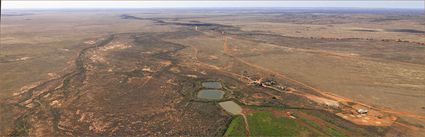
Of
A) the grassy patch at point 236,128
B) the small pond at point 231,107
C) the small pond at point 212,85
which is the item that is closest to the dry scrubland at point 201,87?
the grassy patch at point 236,128

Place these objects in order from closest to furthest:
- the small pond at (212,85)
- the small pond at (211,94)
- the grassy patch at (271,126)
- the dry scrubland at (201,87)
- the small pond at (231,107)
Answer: the grassy patch at (271,126)
the dry scrubland at (201,87)
the small pond at (231,107)
the small pond at (211,94)
the small pond at (212,85)

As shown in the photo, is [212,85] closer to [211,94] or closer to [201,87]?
[201,87]

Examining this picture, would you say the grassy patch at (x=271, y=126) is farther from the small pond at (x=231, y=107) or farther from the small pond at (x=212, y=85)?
the small pond at (x=212, y=85)

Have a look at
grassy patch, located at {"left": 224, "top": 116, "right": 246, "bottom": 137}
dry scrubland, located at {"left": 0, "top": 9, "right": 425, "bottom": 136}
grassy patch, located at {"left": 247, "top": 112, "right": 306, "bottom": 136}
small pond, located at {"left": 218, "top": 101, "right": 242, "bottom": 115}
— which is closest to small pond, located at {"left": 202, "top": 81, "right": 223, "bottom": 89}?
dry scrubland, located at {"left": 0, "top": 9, "right": 425, "bottom": 136}

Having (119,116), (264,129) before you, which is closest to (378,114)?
(264,129)

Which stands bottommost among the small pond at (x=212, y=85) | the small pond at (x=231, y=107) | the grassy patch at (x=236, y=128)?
the grassy patch at (x=236, y=128)

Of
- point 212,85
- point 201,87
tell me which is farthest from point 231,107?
point 212,85

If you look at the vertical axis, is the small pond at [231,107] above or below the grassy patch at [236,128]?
above
